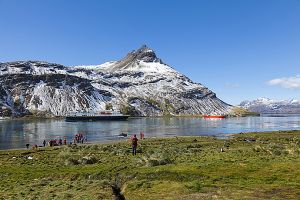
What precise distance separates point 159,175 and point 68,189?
7610 mm

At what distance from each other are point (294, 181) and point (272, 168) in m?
5.17

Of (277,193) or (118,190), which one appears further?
(118,190)

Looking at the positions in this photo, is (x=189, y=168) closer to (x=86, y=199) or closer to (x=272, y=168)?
(x=272, y=168)

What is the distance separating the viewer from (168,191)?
25328 millimetres

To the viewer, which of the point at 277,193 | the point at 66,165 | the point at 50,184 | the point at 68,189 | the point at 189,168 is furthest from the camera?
the point at 66,165

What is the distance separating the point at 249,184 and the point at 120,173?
40.1 feet

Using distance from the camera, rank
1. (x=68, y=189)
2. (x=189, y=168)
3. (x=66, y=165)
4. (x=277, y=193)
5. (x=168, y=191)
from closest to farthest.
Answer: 1. (x=277, y=193)
2. (x=168, y=191)
3. (x=68, y=189)
4. (x=189, y=168)
5. (x=66, y=165)

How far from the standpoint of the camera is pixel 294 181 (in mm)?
26859

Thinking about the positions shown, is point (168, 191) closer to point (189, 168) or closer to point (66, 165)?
point (189, 168)

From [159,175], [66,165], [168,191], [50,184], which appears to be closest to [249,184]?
[168,191]

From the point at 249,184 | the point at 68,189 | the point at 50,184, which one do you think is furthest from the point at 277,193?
the point at 50,184

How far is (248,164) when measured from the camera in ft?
113

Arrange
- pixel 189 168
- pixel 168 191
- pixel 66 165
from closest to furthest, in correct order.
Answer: pixel 168 191, pixel 189 168, pixel 66 165

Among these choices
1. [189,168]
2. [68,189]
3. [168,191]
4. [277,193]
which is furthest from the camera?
[189,168]
